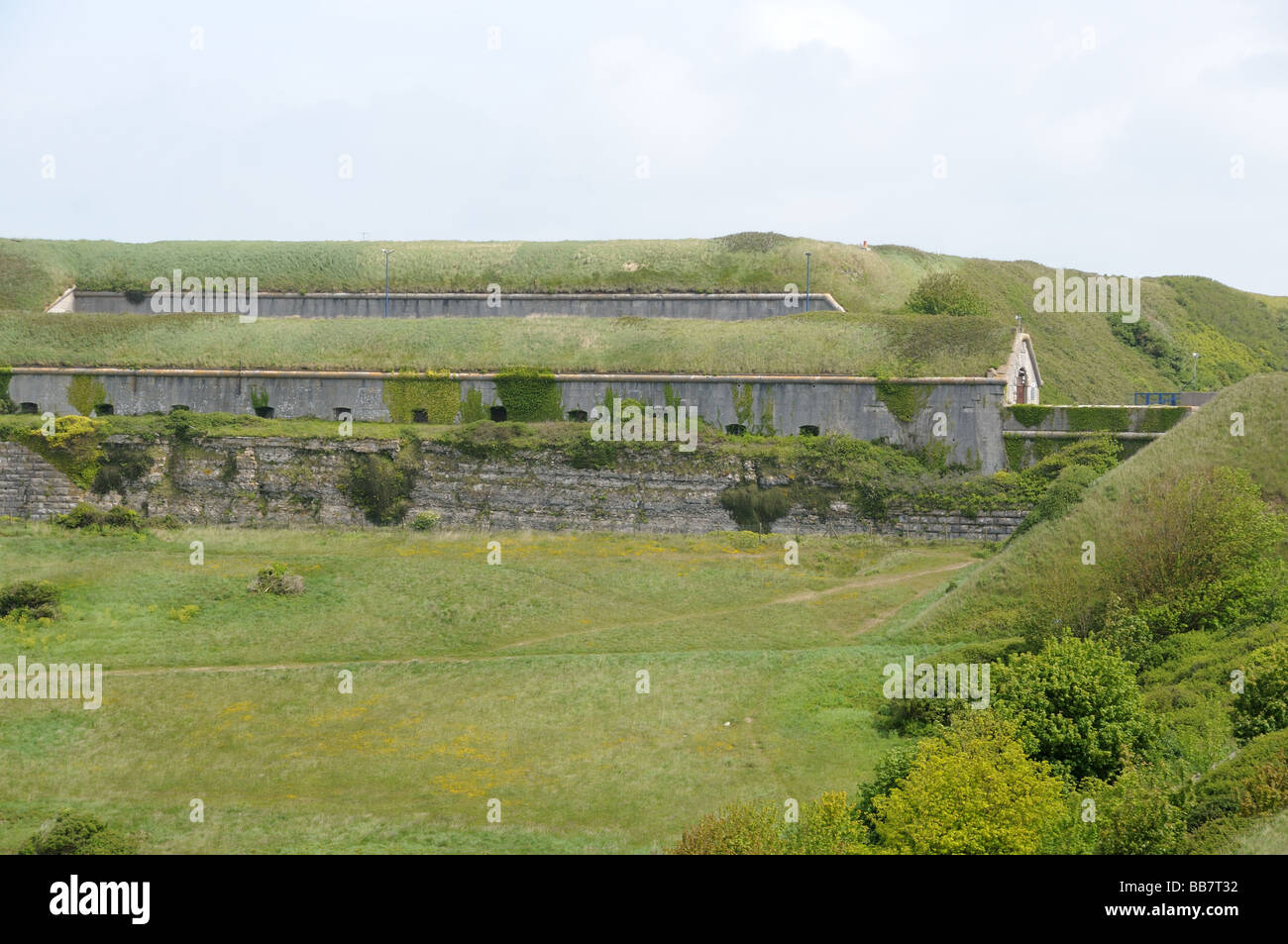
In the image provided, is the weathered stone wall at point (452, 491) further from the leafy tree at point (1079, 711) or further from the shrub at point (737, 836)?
the shrub at point (737, 836)

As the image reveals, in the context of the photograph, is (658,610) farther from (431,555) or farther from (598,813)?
(598,813)

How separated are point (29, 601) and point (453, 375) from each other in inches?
752

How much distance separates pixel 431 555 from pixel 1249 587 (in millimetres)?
23191

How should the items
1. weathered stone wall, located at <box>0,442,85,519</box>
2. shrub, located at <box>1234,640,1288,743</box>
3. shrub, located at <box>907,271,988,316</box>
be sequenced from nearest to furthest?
shrub, located at <box>1234,640,1288,743</box> → weathered stone wall, located at <box>0,442,85,519</box> → shrub, located at <box>907,271,988,316</box>

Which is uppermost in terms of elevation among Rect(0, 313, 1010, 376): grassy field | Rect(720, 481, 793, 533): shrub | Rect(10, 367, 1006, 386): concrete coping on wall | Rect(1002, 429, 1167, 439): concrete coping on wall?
Rect(0, 313, 1010, 376): grassy field

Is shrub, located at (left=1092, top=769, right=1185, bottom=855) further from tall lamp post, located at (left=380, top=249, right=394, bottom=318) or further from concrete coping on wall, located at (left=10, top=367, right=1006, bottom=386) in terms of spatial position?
→ tall lamp post, located at (left=380, top=249, right=394, bottom=318)

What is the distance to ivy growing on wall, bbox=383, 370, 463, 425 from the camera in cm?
4869

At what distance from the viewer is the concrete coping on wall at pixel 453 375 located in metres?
45.9

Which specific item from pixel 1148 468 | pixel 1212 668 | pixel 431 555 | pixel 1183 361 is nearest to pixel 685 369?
pixel 431 555

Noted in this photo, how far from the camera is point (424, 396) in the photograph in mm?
48812

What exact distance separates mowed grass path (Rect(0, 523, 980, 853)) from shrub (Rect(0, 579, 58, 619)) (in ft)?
2.16

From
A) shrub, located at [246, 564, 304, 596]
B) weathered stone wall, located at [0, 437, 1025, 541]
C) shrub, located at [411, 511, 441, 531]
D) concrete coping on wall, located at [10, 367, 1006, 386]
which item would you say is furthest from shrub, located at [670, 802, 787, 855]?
concrete coping on wall, located at [10, 367, 1006, 386]

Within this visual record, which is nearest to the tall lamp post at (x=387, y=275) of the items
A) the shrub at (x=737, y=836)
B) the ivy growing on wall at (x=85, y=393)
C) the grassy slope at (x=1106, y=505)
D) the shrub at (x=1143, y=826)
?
the ivy growing on wall at (x=85, y=393)

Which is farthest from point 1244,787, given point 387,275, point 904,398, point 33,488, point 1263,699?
point 387,275
